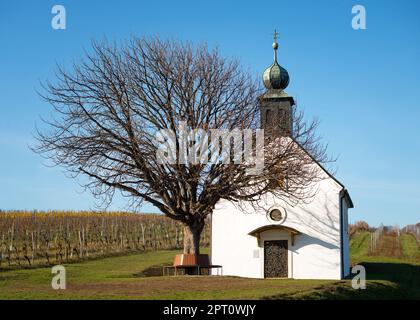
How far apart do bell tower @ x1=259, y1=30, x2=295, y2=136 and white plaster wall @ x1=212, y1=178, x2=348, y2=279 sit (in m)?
4.47

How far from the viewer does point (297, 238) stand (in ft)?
101

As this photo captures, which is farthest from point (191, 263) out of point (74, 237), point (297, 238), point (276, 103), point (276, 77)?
point (74, 237)

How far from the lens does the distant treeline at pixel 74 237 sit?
3850 centimetres

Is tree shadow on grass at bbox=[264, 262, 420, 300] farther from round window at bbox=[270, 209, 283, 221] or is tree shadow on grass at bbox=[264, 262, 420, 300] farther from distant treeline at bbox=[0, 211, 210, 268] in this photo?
distant treeline at bbox=[0, 211, 210, 268]

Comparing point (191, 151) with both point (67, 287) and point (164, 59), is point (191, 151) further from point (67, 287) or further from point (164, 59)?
point (67, 287)

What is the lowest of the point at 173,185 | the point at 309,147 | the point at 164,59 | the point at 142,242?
the point at 142,242

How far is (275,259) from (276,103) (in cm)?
822

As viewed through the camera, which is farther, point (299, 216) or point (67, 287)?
point (299, 216)

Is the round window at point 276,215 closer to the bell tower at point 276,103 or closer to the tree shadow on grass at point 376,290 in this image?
the bell tower at point 276,103

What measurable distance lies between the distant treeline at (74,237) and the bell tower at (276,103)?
1538 cm

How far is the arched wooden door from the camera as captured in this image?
101 ft
